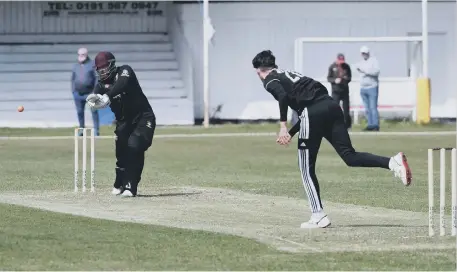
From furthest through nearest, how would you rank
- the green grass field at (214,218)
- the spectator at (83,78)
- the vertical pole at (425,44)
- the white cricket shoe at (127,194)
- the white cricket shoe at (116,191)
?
the vertical pole at (425,44) < the spectator at (83,78) < the white cricket shoe at (116,191) < the white cricket shoe at (127,194) < the green grass field at (214,218)

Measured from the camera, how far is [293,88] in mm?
14086

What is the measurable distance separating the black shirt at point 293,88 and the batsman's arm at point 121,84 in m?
3.53

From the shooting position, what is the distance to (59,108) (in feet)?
118

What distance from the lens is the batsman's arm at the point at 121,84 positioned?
17.2 meters

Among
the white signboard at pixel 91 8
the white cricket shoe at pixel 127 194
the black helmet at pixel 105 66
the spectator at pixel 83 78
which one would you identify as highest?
the white signboard at pixel 91 8

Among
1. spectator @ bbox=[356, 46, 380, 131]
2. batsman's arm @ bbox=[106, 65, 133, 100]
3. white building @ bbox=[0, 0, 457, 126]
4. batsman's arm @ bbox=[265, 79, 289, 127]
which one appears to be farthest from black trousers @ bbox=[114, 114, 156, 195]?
white building @ bbox=[0, 0, 457, 126]

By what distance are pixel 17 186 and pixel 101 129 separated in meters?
14.3

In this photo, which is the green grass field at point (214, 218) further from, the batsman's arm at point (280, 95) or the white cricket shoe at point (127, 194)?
the batsman's arm at point (280, 95)

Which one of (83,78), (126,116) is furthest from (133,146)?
(83,78)

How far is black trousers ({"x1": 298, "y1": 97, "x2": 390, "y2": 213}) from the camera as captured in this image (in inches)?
550

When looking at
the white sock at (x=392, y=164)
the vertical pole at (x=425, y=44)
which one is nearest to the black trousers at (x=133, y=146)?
the white sock at (x=392, y=164)

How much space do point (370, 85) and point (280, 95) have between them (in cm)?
1917

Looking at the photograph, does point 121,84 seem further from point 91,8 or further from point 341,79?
point 91,8

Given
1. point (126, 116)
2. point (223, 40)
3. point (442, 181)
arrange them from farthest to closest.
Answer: point (223, 40), point (126, 116), point (442, 181)
